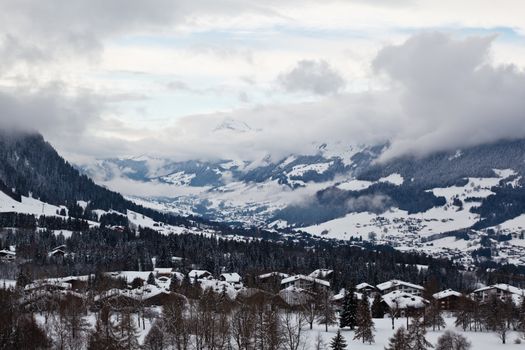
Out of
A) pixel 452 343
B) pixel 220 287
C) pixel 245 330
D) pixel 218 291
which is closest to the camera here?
pixel 245 330

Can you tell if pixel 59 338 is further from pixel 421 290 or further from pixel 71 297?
pixel 421 290

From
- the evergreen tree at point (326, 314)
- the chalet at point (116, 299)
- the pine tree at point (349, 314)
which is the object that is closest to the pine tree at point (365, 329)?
the evergreen tree at point (326, 314)

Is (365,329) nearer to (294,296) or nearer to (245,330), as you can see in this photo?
(245,330)

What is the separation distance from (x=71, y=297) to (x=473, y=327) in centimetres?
7987

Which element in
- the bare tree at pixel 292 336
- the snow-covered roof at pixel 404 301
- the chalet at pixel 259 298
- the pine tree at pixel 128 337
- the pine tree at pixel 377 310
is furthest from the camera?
the snow-covered roof at pixel 404 301

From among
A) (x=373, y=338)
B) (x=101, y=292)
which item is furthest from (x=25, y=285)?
(x=373, y=338)

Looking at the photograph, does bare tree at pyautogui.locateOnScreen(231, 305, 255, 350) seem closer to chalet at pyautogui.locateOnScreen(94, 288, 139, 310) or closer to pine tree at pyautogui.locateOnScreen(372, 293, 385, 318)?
chalet at pyautogui.locateOnScreen(94, 288, 139, 310)

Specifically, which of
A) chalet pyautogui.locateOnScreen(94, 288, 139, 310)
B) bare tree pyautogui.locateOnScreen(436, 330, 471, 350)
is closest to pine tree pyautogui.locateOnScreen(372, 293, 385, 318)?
bare tree pyautogui.locateOnScreen(436, 330, 471, 350)

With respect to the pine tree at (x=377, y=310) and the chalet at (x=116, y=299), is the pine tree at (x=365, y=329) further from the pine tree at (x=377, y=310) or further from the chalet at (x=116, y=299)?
the chalet at (x=116, y=299)

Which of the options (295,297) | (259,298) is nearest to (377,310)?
(295,297)

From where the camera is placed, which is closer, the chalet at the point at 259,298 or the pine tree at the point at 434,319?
the pine tree at the point at 434,319

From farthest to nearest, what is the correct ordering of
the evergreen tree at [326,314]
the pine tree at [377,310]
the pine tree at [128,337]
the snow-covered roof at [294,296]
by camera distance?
1. the pine tree at [377,310]
2. the snow-covered roof at [294,296]
3. the evergreen tree at [326,314]
4. the pine tree at [128,337]

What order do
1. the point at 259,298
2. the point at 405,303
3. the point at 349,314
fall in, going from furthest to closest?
1. the point at 405,303
2. the point at 259,298
3. the point at 349,314

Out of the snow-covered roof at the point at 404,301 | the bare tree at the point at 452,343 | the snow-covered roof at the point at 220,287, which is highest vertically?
the snow-covered roof at the point at 220,287
